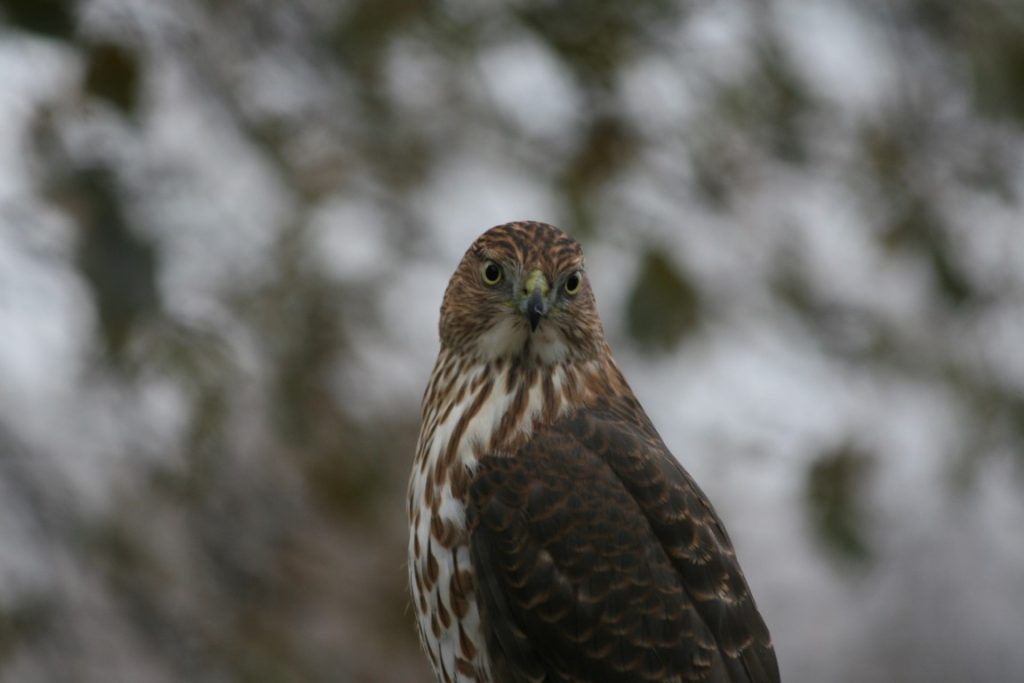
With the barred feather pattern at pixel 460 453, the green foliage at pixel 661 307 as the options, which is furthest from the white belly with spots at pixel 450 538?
the green foliage at pixel 661 307

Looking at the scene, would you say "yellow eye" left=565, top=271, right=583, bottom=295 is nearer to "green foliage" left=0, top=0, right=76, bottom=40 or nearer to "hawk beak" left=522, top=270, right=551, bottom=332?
"hawk beak" left=522, top=270, right=551, bottom=332

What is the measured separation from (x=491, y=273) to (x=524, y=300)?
15 centimetres

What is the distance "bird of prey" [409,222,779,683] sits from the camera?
3.12 m

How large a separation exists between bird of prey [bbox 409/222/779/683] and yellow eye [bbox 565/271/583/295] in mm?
18

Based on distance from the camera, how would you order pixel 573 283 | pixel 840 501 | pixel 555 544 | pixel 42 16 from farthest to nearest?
pixel 840 501, pixel 42 16, pixel 573 283, pixel 555 544

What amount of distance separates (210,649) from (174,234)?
4.65 ft

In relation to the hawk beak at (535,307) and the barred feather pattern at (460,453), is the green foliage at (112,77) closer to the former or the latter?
the barred feather pattern at (460,453)

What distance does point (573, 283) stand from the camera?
11.5ft

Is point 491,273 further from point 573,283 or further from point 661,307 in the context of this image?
point 661,307

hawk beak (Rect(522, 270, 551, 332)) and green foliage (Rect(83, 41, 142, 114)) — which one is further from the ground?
green foliage (Rect(83, 41, 142, 114))

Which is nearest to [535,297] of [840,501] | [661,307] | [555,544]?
[555,544]

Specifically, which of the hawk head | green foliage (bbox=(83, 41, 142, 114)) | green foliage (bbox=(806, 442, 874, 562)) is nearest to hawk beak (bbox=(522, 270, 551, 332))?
the hawk head

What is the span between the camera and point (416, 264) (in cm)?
535

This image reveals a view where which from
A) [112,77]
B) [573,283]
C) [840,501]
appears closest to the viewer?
[573,283]
